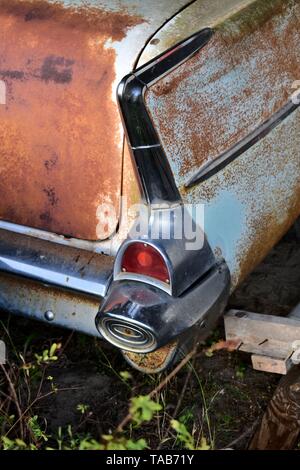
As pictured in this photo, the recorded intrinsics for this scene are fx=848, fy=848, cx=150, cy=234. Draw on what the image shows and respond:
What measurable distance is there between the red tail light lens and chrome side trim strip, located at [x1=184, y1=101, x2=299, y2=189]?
27 cm

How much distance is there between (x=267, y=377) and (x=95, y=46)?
5.01 feet

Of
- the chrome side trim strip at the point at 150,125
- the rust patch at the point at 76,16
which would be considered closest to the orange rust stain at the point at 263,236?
the chrome side trim strip at the point at 150,125

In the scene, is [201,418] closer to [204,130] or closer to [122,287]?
[122,287]

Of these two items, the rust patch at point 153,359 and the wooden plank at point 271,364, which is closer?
the rust patch at point 153,359

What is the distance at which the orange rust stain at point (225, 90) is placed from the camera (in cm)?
278

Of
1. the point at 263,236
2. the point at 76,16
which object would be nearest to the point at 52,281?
the point at 263,236

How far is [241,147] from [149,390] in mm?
1059

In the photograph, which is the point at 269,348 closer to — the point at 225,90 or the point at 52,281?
the point at 52,281

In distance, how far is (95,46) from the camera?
2898 mm

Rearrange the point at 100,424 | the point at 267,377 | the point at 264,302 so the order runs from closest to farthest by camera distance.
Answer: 1. the point at 100,424
2. the point at 267,377
3. the point at 264,302

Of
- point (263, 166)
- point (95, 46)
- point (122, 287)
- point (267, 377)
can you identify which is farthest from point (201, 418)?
point (95, 46)

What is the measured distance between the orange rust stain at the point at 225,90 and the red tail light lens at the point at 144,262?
0.29 m

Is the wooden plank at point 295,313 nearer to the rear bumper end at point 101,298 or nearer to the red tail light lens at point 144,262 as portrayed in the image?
the rear bumper end at point 101,298

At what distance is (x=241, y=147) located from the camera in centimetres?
308
